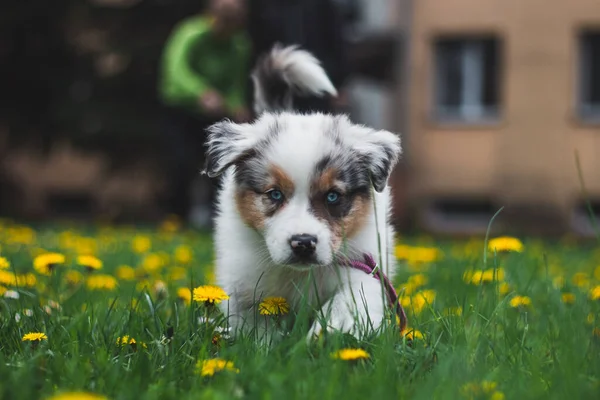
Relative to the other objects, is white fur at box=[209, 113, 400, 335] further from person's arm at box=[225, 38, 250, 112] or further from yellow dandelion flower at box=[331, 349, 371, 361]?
person's arm at box=[225, 38, 250, 112]

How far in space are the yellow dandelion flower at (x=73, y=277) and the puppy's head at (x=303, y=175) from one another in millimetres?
1095

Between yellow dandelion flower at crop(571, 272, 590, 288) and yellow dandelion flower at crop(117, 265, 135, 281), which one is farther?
yellow dandelion flower at crop(117, 265, 135, 281)

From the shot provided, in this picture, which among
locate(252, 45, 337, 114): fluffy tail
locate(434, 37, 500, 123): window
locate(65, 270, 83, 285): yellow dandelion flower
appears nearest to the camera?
locate(252, 45, 337, 114): fluffy tail

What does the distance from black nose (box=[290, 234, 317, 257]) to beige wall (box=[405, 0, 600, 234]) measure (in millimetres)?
14214

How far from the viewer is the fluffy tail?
3904 millimetres

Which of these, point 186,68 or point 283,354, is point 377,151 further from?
point 186,68

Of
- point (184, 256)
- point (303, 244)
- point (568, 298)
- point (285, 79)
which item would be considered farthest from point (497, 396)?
point (184, 256)

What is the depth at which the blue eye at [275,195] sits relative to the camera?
3.16 meters

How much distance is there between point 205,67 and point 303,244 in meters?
4.75

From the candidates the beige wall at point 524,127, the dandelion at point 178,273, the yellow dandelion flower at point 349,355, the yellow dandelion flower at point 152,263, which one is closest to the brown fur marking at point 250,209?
the yellow dandelion flower at point 349,355

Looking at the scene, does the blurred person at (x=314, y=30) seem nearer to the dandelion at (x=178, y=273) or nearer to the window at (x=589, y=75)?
the dandelion at (x=178, y=273)

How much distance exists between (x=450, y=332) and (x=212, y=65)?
512 centimetres

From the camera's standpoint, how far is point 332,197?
3178mm

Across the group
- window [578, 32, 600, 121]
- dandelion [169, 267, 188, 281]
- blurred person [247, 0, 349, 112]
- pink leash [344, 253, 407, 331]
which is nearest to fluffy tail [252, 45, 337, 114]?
pink leash [344, 253, 407, 331]
